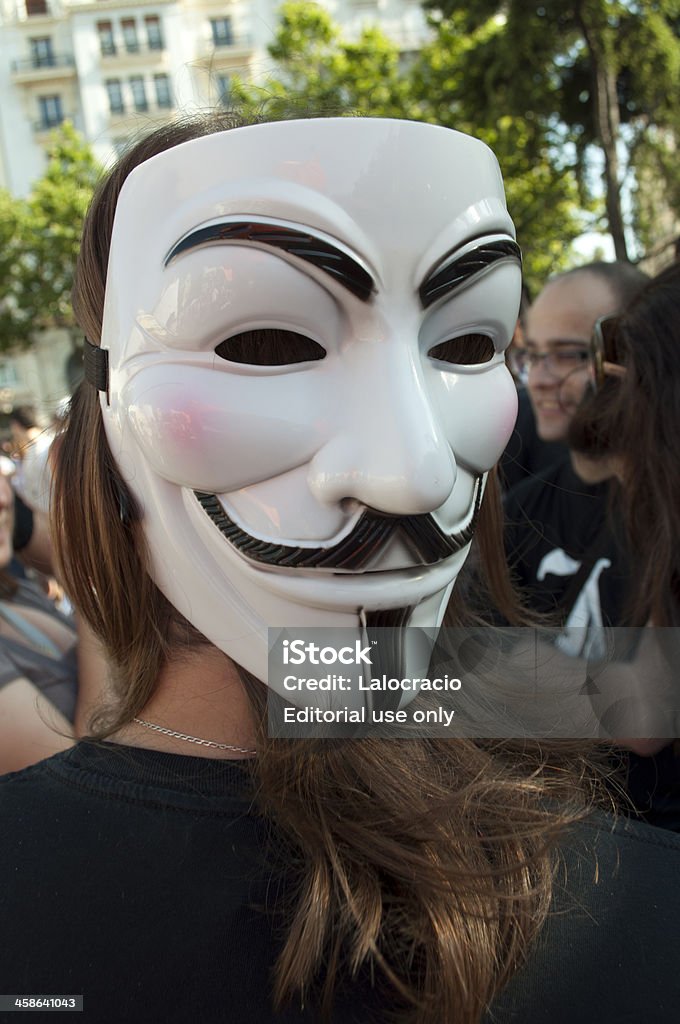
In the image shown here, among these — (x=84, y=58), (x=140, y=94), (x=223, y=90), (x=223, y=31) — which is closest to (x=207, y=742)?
(x=223, y=90)

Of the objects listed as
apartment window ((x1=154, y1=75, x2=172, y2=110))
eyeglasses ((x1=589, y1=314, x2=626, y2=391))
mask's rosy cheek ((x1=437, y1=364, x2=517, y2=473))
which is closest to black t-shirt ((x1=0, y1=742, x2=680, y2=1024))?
mask's rosy cheek ((x1=437, y1=364, x2=517, y2=473))

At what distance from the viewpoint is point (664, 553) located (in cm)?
173

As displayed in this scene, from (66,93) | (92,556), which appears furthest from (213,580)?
(66,93)

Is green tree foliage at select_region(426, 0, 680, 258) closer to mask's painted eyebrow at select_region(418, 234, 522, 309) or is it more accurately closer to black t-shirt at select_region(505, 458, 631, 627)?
black t-shirt at select_region(505, 458, 631, 627)

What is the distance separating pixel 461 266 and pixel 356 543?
1.13ft

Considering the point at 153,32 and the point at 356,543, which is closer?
the point at 356,543

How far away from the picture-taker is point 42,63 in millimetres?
33594

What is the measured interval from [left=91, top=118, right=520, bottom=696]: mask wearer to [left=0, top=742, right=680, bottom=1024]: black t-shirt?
0.20m

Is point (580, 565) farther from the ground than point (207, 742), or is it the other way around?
point (580, 565)

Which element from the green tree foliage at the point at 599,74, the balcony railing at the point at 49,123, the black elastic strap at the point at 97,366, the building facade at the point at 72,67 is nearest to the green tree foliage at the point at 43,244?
the building facade at the point at 72,67

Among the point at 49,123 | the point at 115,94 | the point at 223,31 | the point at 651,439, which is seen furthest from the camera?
the point at 49,123

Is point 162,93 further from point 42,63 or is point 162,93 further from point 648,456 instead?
point 648,456

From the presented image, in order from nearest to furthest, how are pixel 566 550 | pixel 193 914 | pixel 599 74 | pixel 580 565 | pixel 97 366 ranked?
1. pixel 193 914
2. pixel 97 366
3. pixel 580 565
4. pixel 566 550
5. pixel 599 74

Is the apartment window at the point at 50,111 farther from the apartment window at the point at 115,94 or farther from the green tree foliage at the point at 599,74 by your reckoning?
the green tree foliage at the point at 599,74
